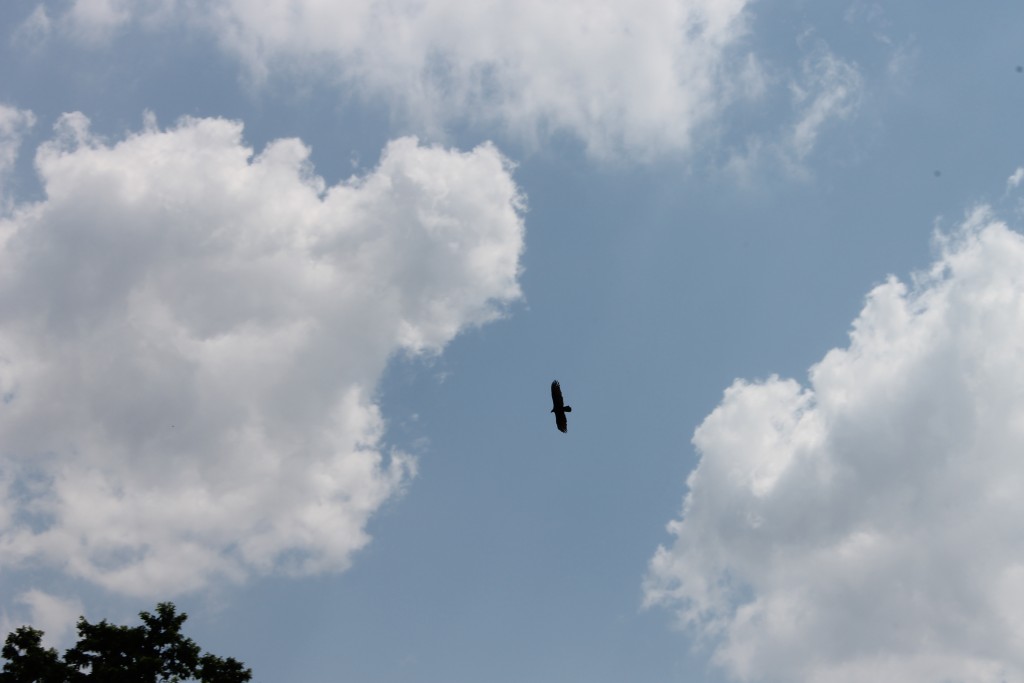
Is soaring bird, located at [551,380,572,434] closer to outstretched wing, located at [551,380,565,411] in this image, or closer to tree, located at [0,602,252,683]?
outstretched wing, located at [551,380,565,411]

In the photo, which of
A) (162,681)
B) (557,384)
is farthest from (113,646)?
(557,384)

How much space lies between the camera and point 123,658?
48250mm

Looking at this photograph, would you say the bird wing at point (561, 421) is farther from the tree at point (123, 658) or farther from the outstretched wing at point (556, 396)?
the tree at point (123, 658)

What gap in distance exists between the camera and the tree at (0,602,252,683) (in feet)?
154

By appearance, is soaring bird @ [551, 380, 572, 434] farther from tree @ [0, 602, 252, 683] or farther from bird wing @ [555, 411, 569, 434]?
tree @ [0, 602, 252, 683]

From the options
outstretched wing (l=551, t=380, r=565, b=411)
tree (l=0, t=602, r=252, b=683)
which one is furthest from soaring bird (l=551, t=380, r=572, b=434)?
tree (l=0, t=602, r=252, b=683)

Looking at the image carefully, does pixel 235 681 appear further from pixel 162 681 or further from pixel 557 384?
pixel 557 384

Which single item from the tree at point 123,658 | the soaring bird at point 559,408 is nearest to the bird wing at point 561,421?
the soaring bird at point 559,408

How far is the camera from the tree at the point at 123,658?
154 ft

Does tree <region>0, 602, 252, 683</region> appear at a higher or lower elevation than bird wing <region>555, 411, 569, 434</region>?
lower

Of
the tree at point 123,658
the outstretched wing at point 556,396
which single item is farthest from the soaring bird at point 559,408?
the tree at point 123,658

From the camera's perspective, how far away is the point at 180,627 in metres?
49.5

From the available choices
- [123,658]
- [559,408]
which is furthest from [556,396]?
[123,658]

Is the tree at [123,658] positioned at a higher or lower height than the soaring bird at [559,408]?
lower
